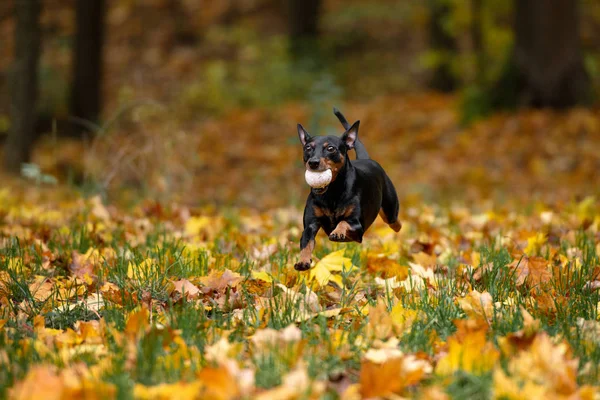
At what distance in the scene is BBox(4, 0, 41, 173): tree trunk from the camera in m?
9.48

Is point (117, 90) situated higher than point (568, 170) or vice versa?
point (117, 90)

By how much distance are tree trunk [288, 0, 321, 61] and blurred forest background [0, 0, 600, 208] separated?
4 centimetres

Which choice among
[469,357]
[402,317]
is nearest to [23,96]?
[402,317]

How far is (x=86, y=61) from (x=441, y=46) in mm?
8006

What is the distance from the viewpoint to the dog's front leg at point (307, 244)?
2688 mm

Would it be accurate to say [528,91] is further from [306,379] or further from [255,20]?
[255,20]

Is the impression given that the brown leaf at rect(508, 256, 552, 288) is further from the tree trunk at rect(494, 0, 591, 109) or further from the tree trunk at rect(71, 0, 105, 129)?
the tree trunk at rect(71, 0, 105, 129)

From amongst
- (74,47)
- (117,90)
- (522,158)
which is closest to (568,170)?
(522,158)

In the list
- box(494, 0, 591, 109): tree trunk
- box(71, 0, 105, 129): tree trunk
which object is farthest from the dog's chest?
box(71, 0, 105, 129): tree trunk

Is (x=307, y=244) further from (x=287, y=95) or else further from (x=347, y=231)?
(x=287, y=95)

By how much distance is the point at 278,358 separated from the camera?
2.18 meters

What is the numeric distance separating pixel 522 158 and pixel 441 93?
7.06 metres

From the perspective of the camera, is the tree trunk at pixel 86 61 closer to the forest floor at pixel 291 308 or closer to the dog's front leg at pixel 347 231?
the forest floor at pixel 291 308

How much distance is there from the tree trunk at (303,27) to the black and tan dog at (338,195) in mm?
16664
